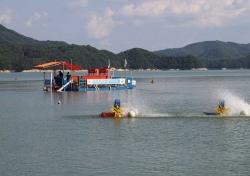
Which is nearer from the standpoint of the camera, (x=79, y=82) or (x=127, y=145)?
(x=127, y=145)

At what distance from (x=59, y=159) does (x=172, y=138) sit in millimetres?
7628

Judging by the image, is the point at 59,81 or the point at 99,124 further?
the point at 59,81

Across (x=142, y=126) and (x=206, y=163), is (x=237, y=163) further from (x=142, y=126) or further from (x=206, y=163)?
(x=142, y=126)

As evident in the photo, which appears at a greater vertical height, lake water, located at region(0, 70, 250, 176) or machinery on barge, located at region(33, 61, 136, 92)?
machinery on barge, located at region(33, 61, 136, 92)

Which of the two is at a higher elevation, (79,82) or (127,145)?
(79,82)

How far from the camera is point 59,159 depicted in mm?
22734

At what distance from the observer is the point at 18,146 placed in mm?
26328

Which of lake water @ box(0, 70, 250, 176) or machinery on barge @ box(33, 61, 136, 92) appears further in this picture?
machinery on barge @ box(33, 61, 136, 92)

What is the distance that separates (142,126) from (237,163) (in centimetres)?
1218

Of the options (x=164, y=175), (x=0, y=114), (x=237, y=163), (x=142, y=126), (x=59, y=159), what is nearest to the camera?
(x=164, y=175)

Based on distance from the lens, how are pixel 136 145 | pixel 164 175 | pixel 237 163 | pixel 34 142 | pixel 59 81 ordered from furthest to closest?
1. pixel 59 81
2. pixel 34 142
3. pixel 136 145
4. pixel 237 163
5. pixel 164 175

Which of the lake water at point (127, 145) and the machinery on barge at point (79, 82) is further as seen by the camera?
the machinery on barge at point (79, 82)

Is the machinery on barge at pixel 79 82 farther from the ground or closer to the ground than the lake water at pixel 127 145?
farther from the ground

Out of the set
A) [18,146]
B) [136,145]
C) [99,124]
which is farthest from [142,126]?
[18,146]
